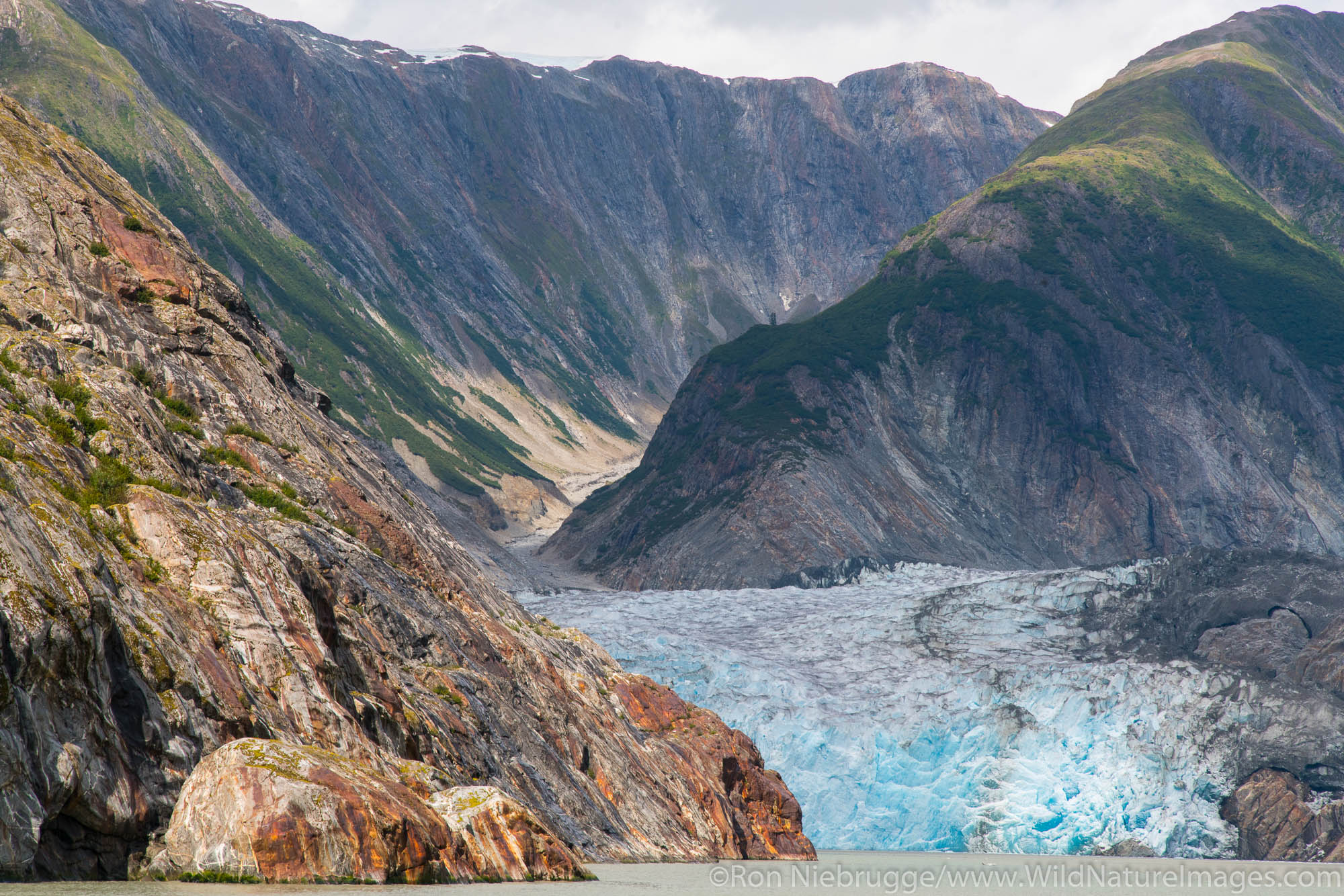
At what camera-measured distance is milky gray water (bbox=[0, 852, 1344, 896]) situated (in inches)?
864

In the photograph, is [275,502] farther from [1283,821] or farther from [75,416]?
[1283,821]

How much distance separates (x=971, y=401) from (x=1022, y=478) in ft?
48.5

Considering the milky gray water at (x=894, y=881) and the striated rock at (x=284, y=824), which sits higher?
the striated rock at (x=284, y=824)

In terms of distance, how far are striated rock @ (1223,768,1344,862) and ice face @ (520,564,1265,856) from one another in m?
1.16

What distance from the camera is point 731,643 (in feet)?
355

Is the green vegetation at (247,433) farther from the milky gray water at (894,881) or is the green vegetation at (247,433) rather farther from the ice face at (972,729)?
the ice face at (972,729)

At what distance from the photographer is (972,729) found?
89375 mm

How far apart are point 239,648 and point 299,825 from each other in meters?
7.55

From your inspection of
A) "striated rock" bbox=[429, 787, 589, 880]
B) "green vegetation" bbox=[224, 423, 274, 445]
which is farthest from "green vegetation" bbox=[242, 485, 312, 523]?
"striated rock" bbox=[429, 787, 589, 880]

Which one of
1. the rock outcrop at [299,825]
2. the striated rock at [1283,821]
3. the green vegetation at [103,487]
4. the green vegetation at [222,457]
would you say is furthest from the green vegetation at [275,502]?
the striated rock at [1283,821]

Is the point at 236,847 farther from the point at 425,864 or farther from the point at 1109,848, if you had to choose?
the point at 1109,848

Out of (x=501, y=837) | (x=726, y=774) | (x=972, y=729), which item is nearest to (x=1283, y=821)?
(x=972, y=729)

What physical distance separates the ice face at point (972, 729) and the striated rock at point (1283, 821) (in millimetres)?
1163

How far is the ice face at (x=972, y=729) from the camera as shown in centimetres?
8338
